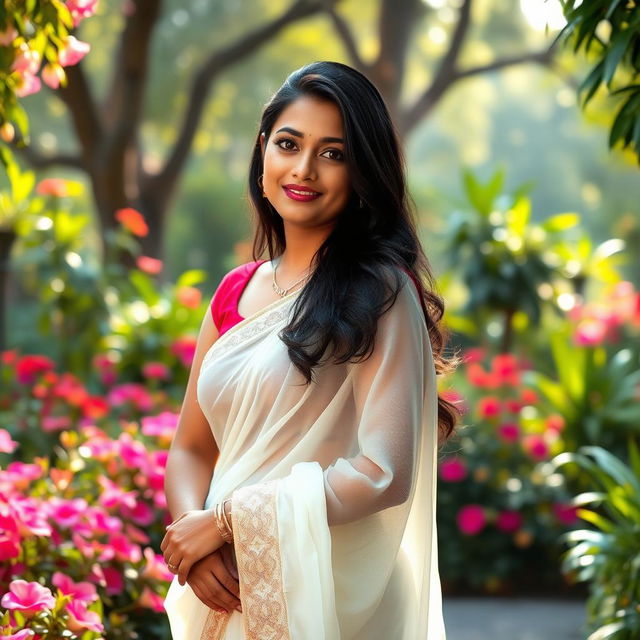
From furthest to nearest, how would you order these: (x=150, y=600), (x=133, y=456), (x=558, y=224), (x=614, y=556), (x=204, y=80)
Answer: (x=204, y=80), (x=558, y=224), (x=614, y=556), (x=133, y=456), (x=150, y=600)

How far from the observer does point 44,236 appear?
6.93 metres

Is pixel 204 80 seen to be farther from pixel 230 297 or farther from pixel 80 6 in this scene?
pixel 230 297

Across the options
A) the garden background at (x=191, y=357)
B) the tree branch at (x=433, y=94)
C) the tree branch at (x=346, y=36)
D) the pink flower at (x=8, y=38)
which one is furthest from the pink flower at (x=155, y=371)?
the tree branch at (x=346, y=36)

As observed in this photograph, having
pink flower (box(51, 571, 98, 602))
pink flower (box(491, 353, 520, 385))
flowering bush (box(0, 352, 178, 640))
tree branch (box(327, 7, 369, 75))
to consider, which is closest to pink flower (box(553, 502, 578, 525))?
pink flower (box(491, 353, 520, 385))

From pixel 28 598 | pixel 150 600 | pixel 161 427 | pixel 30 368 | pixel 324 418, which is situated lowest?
pixel 28 598

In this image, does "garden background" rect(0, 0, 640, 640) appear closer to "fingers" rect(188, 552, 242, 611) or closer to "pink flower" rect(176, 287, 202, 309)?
"pink flower" rect(176, 287, 202, 309)

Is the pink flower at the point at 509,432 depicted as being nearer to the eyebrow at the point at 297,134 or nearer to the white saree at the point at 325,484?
the white saree at the point at 325,484

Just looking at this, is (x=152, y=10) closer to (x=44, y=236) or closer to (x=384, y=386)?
(x=44, y=236)

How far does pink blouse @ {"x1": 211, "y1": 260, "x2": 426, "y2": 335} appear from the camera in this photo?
242cm

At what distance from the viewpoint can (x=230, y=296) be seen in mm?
2463

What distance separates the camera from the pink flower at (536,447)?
21.2ft

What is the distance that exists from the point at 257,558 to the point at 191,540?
14 centimetres

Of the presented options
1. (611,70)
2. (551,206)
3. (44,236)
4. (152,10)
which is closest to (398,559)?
(611,70)

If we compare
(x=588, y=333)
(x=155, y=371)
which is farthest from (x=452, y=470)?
(x=588, y=333)
